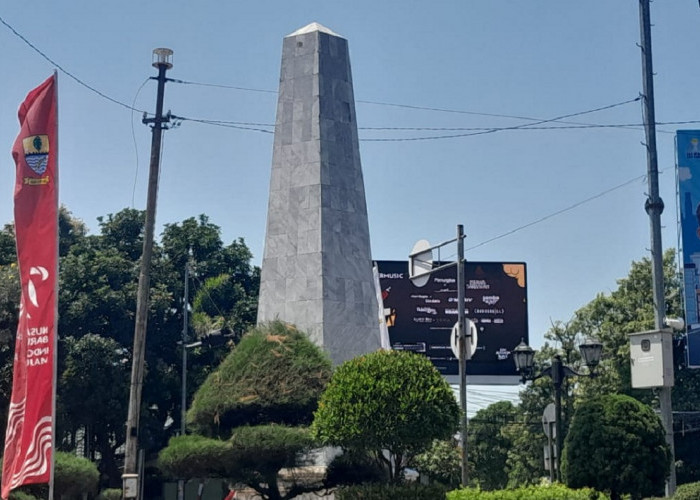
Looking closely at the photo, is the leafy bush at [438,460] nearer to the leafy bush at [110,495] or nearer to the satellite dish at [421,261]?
the satellite dish at [421,261]

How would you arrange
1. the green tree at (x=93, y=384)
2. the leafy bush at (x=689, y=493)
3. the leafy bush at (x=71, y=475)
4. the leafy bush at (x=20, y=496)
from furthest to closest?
the green tree at (x=93, y=384)
the leafy bush at (x=71, y=475)
the leafy bush at (x=20, y=496)
the leafy bush at (x=689, y=493)

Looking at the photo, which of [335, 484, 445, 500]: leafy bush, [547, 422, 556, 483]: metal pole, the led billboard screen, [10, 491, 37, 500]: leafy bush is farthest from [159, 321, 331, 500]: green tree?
the led billboard screen

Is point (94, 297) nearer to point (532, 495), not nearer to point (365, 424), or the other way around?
point (365, 424)

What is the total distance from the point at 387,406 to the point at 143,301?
5288 mm

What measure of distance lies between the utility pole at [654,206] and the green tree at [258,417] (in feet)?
24.5

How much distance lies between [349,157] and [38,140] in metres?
13.1

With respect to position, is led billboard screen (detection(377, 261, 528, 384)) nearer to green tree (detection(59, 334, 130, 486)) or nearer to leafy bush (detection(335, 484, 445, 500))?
green tree (detection(59, 334, 130, 486))

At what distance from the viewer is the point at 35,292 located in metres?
18.4

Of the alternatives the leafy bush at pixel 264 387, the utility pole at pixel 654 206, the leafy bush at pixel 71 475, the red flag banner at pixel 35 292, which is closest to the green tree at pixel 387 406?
the leafy bush at pixel 264 387

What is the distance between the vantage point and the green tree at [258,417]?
78.9ft

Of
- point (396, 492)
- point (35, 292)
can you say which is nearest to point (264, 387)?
point (396, 492)

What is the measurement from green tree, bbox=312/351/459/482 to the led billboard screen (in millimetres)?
→ 25733

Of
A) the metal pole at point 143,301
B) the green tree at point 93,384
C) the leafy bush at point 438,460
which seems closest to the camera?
the metal pole at point 143,301

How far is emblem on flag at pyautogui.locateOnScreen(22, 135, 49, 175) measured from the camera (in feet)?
62.0
